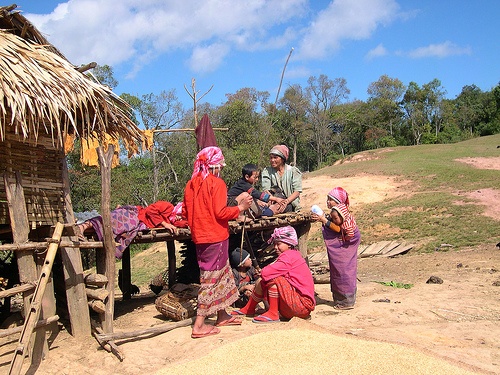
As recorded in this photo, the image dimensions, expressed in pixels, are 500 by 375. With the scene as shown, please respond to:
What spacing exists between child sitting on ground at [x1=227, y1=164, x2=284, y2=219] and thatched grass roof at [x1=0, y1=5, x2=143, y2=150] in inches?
60.2

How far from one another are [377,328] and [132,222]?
301cm

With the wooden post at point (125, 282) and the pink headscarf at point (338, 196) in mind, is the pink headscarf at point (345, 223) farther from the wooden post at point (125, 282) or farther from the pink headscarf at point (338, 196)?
the wooden post at point (125, 282)

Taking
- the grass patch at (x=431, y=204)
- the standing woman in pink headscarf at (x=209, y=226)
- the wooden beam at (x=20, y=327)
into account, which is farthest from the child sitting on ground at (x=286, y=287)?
the grass patch at (x=431, y=204)

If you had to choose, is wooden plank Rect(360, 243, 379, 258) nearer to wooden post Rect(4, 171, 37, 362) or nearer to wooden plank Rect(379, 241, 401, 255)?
wooden plank Rect(379, 241, 401, 255)

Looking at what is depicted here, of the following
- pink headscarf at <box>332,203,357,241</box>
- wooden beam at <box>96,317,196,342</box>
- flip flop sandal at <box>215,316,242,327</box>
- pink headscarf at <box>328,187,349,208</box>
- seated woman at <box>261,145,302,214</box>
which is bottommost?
flip flop sandal at <box>215,316,242,327</box>

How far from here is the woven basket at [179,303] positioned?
5.78m

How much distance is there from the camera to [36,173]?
16.4 ft

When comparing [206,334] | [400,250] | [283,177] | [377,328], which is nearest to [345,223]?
[377,328]

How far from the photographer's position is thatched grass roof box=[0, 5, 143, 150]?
4473 mm

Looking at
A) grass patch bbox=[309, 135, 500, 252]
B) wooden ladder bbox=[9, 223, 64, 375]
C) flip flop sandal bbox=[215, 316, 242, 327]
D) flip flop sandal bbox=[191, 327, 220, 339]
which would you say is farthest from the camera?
grass patch bbox=[309, 135, 500, 252]

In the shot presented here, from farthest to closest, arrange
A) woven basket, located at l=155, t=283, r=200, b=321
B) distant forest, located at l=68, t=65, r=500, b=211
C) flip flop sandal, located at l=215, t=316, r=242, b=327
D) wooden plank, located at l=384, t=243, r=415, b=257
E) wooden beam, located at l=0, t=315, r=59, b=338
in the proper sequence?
distant forest, located at l=68, t=65, r=500, b=211 < wooden plank, located at l=384, t=243, r=415, b=257 < woven basket, located at l=155, t=283, r=200, b=321 < flip flop sandal, located at l=215, t=316, r=242, b=327 < wooden beam, located at l=0, t=315, r=59, b=338

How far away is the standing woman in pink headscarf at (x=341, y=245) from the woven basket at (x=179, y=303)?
177 cm

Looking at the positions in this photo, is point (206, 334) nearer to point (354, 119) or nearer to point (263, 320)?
point (263, 320)

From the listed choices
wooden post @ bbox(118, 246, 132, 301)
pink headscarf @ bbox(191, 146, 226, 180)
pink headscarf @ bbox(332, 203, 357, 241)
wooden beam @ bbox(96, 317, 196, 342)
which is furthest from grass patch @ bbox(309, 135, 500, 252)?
pink headscarf @ bbox(191, 146, 226, 180)
